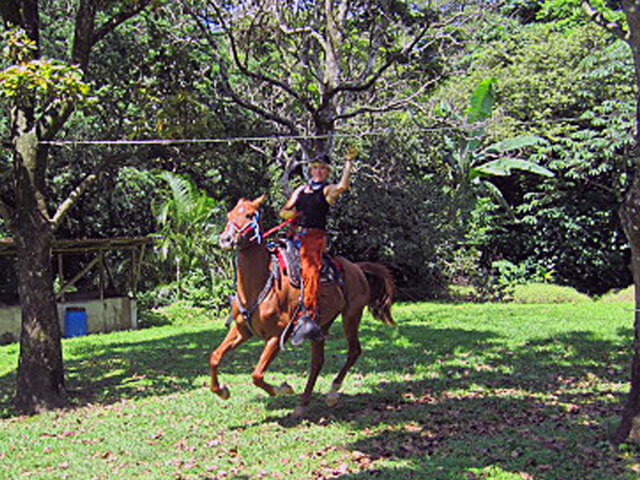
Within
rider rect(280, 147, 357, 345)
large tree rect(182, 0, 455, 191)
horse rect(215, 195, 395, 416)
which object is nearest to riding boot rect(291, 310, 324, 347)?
rider rect(280, 147, 357, 345)

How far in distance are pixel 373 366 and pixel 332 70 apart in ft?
21.5

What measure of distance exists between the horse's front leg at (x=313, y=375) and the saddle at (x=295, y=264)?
29.5 inches

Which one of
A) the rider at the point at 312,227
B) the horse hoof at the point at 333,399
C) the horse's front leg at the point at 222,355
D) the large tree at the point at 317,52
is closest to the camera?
the horse's front leg at the point at 222,355

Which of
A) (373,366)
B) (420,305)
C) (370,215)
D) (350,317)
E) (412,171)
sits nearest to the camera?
(350,317)

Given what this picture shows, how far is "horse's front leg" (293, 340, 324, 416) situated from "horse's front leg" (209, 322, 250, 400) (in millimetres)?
844

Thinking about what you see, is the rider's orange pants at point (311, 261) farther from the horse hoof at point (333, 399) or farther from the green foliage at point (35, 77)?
the green foliage at point (35, 77)

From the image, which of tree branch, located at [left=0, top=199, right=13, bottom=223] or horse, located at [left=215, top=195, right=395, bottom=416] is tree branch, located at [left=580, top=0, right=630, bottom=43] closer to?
horse, located at [left=215, top=195, right=395, bottom=416]

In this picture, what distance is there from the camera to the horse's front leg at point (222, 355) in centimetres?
727

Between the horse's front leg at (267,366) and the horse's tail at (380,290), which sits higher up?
the horse's tail at (380,290)

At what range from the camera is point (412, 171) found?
849 inches

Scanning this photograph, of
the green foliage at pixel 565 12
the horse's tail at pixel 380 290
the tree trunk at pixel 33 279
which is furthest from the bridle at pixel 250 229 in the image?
the green foliage at pixel 565 12

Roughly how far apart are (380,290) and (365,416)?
1992mm

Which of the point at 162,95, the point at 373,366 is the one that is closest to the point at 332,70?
the point at 162,95

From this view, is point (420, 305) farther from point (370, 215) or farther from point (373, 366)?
point (373, 366)
